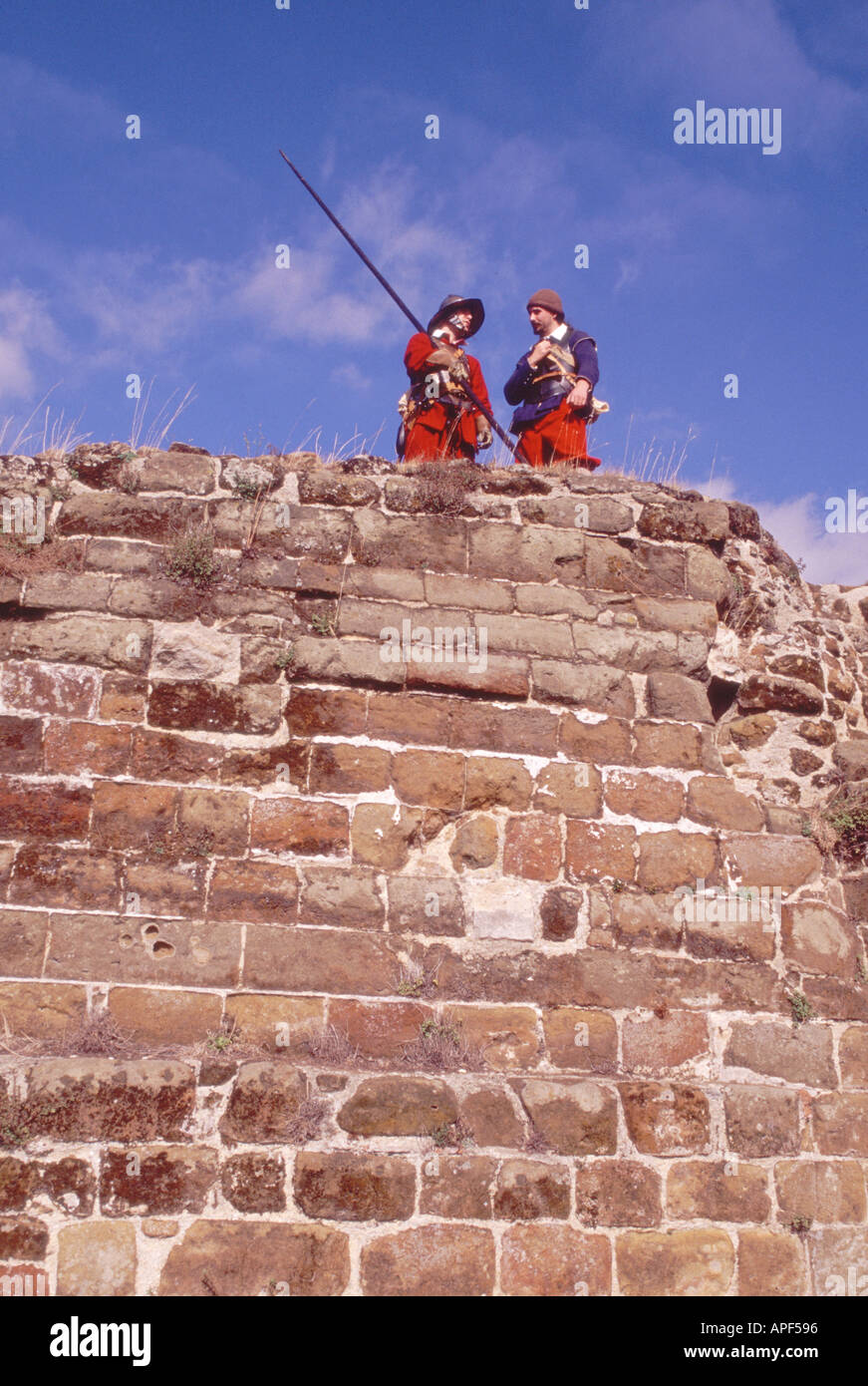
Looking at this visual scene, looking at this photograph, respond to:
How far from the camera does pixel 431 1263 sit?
12.5 feet

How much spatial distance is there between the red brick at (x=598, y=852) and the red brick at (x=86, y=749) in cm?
188

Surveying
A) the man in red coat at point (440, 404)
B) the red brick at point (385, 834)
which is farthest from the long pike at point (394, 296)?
the red brick at point (385, 834)

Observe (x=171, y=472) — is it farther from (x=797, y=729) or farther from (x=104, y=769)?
(x=797, y=729)

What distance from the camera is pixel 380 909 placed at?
4.47 metres

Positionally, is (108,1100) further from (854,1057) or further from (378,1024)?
(854,1057)

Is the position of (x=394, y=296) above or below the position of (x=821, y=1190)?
above

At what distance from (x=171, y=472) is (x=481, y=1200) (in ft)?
10.8

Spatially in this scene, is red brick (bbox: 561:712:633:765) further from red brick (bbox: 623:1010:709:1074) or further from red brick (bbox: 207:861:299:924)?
red brick (bbox: 207:861:299:924)

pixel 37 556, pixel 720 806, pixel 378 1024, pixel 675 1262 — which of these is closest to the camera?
pixel 675 1262

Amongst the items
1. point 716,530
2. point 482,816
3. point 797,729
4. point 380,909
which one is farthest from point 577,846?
point 716,530

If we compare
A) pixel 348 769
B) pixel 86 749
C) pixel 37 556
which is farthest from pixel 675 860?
pixel 37 556

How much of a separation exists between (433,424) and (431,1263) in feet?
15.3

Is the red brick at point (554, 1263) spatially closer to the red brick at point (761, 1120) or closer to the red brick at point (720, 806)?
the red brick at point (761, 1120)
